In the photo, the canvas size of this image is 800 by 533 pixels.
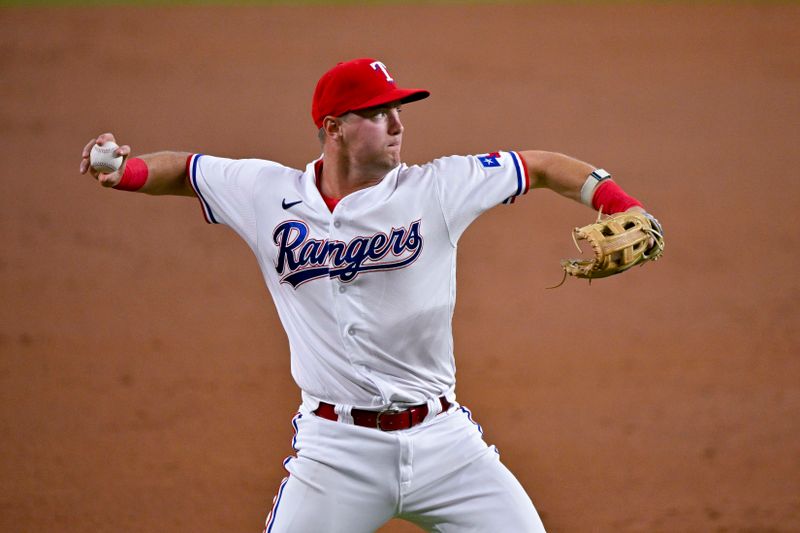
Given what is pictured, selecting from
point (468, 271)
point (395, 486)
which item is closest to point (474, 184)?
point (395, 486)

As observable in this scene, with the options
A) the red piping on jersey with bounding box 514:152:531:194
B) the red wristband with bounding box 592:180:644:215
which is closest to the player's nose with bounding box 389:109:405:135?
the red piping on jersey with bounding box 514:152:531:194

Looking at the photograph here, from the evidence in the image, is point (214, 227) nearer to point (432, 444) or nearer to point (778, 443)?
point (778, 443)

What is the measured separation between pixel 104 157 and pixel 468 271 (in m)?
5.03

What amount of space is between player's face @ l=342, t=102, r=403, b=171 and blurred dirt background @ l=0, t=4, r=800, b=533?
238 cm

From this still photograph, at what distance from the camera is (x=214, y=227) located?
29.8ft

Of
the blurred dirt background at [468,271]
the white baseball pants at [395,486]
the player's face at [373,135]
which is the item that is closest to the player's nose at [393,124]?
the player's face at [373,135]

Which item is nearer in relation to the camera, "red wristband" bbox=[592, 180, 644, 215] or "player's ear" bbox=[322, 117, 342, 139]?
"red wristband" bbox=[592, 180, 644, 215]

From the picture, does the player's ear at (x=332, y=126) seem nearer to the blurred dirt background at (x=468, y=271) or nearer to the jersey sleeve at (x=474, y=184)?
the jersey sleeve at (x=474, y=184)

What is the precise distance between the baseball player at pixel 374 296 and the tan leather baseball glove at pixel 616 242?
0.17 m

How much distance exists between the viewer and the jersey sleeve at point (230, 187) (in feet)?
12.5

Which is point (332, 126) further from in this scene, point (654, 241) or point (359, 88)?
point (654, 241)

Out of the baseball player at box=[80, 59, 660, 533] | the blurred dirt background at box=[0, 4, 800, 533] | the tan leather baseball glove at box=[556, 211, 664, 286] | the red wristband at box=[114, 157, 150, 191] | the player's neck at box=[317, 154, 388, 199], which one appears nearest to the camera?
the tan leather baseball glove at box=[556, 211, 664, 286]

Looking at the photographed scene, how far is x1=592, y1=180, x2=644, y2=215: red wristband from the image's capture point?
3617 mm

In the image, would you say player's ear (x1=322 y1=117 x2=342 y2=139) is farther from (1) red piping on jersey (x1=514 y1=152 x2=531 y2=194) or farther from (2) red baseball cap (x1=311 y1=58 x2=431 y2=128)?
(1) red piping on jersey (x1=514 y1=152 x2=531 y2=194)
